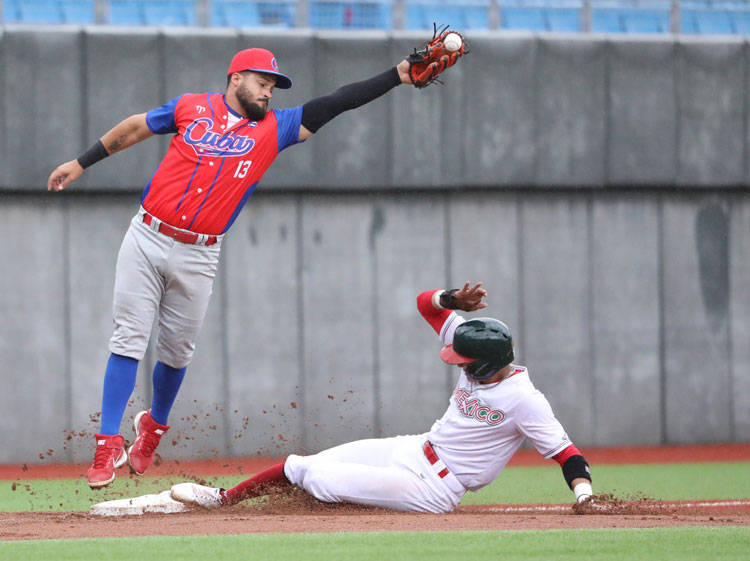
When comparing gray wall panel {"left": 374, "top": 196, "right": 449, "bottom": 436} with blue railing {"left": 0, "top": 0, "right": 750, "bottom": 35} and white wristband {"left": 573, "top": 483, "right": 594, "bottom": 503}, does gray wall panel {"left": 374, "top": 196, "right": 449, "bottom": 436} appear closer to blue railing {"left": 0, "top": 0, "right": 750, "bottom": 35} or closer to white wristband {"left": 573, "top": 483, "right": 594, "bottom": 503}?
blue railing {"left": 0, "top": 0, "right": 750, "bottom": 35}

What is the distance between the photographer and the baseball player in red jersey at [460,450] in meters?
5.23

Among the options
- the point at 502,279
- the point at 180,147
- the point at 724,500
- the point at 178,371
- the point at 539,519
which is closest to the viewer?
the point at 539,519

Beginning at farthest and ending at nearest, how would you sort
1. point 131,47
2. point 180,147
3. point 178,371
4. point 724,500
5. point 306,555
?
point 131,47 → point 724,500 → point 178,371 → point 180,147 → point 306,555

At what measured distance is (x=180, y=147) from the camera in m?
5.48

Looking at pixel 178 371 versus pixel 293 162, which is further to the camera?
pixel 293 162

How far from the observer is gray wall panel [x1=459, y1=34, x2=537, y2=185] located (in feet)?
35.0

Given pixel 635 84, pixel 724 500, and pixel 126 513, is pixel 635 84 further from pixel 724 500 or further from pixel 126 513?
pixel 126 513

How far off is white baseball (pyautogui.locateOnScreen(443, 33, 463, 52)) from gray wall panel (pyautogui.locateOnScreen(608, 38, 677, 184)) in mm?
5868

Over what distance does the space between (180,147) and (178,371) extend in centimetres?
132

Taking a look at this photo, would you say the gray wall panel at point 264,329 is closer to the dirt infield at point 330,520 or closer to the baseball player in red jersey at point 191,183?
the dirt infield at point 330,520

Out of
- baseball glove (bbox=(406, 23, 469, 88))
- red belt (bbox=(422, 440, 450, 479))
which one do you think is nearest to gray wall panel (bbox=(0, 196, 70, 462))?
red belt (bbox=(422, 440, 450, 479))

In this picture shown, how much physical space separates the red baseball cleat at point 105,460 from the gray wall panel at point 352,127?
5.54m

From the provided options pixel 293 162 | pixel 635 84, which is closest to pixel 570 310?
pixel 635 84

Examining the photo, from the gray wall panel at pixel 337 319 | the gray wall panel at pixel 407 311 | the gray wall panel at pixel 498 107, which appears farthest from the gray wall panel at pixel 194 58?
the gray wall panel at pixel 498 107
